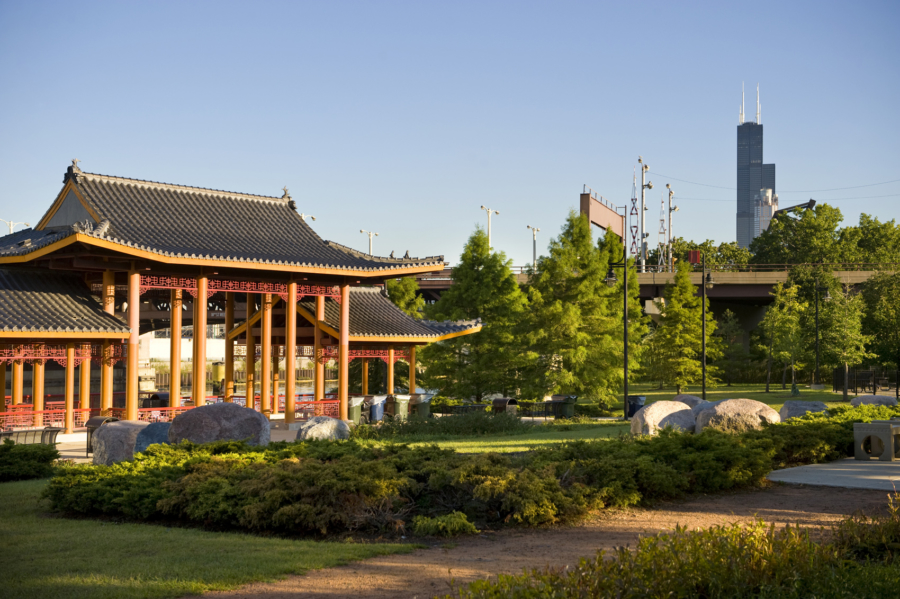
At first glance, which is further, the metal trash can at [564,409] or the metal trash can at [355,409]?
the metal trash can at [564,409]

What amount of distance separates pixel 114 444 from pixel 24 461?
1.46 meters

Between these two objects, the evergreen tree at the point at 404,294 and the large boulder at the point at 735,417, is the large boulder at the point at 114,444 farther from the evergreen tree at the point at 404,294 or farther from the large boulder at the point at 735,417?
the evergreen tree at the point at 404,294

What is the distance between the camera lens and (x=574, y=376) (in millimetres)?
33656

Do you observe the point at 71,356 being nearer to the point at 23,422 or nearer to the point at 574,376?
the point at 23,422

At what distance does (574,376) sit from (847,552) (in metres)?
26.7

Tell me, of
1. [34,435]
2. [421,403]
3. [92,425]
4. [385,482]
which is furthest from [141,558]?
[421,403]

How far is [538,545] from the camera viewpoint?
816cm

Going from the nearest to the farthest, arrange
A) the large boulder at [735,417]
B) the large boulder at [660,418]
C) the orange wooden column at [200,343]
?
the large boulder at [735,417] → the large boulder at [660,418] → the orange wooden column at [200,343]

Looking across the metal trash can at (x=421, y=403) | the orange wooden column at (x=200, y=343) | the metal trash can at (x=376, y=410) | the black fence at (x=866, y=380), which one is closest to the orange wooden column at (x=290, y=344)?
the metal trash can at (x=376, y=410)

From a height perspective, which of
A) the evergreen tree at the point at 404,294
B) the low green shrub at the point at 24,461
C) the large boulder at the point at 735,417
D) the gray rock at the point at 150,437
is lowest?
the low green shrub at the point at 24,461

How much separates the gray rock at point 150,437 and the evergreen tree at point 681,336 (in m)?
35.5

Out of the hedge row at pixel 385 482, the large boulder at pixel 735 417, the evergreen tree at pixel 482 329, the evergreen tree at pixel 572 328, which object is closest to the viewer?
the hedge row at pixel 385 482

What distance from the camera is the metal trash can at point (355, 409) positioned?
2627 cm

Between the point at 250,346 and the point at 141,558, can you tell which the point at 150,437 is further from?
the point at 250,346
